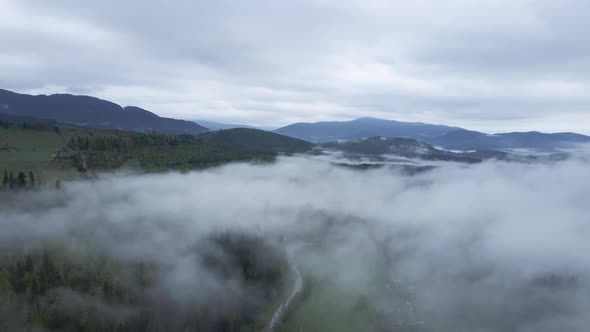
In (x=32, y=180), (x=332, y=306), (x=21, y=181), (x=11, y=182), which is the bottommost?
(x=332, y=306)

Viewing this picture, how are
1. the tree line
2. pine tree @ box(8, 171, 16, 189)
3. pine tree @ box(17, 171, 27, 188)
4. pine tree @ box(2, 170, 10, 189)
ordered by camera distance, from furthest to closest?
pine tree @ box(17, 171, 27, 188)
pine tree @ box(8, 171, 16, 189)
the tree line
pine tree @ box(2, 170, 10, 189)

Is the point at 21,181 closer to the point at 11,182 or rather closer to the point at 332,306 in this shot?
the point at 11,182

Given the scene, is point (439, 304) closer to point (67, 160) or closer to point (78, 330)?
point (78, 330)

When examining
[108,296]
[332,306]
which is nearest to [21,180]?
[108,296]

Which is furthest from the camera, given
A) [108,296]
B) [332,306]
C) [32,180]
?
[32,180]

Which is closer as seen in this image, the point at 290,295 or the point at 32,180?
the point at 290,295

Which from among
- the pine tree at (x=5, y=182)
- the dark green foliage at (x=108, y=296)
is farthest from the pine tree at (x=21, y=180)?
the dark green foliage at (x=108, y=296)

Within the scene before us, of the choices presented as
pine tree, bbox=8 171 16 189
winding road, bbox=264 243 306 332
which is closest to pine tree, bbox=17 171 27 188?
pine tree, bbox=8 171 16 189

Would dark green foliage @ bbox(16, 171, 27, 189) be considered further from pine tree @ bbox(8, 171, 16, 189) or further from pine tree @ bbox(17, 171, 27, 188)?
pine tree @ bbox(8, 171, 16, 189)

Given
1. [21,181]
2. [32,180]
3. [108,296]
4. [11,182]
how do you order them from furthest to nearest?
[32,180], [21,181], [11,182], [108,296]
